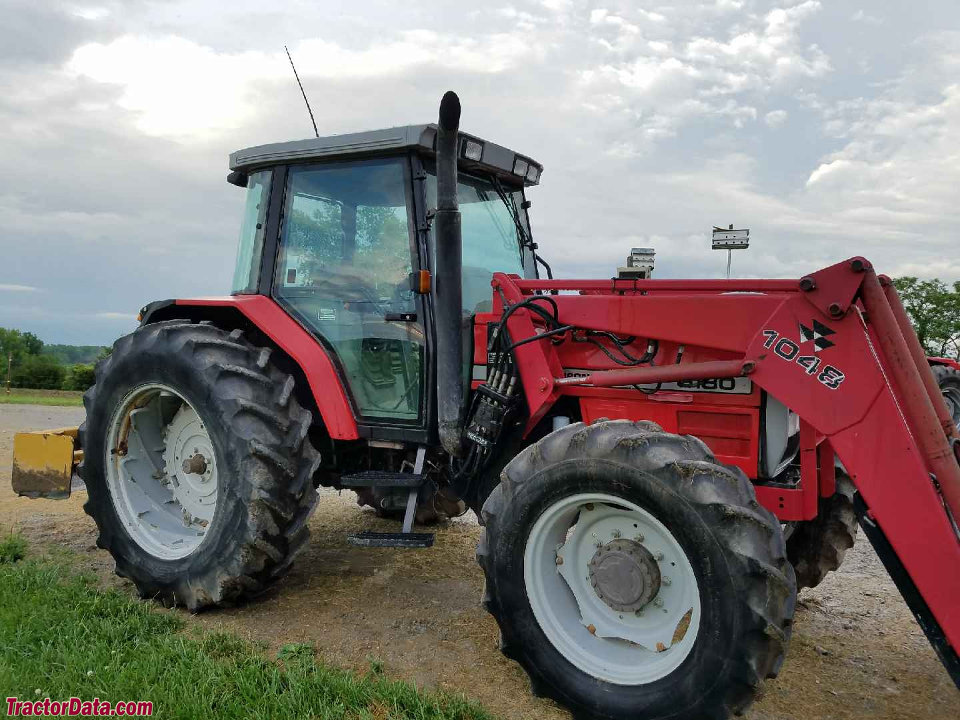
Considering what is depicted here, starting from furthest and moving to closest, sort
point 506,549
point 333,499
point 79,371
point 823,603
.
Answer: point 79,371 < point 333,499 < point 823,603 < point 506,549

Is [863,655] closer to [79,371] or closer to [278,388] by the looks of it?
[278,388]

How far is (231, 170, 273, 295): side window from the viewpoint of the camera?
4.64m

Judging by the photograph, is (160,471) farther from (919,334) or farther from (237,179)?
(919,334)

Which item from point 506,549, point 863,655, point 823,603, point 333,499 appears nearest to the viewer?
point 506,549

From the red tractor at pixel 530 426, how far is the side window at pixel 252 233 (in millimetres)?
29

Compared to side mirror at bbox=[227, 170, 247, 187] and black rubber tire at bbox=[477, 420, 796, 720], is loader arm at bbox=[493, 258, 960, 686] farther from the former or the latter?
side mirror at bbox=[227, 170, 247, 187]

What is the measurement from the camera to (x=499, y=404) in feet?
12.3

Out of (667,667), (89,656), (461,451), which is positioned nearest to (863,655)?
(667,667)

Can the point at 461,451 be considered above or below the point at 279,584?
above

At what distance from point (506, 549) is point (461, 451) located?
77 cm

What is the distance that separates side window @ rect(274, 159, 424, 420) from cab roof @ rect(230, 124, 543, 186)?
0.31 feet

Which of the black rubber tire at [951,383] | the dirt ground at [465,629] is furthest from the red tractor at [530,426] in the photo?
the black rubber tire at [951,383]

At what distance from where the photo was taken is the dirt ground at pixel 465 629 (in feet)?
10.9

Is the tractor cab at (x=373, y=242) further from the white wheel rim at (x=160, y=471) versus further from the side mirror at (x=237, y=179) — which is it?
the white wheel rim at (x=160, y=471)
